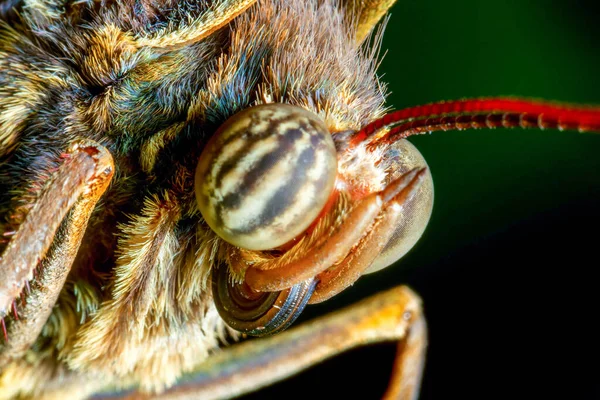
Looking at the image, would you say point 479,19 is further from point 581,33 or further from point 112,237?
point 112,237

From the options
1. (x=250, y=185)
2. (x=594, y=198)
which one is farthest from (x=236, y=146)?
(x=594, y=198)

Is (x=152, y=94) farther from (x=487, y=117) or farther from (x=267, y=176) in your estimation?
(x=487, y=117)

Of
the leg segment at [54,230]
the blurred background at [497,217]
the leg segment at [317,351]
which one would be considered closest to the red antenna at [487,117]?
the leg segment at [54,230]

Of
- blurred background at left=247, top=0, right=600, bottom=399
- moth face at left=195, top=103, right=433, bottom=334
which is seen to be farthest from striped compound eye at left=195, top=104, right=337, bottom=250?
blurred background at left=247, top=0, right=600, bottom=399

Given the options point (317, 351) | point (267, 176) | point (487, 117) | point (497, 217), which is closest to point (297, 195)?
point (267, 176)

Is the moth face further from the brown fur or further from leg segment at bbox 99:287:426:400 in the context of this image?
leg segment at bbox 99:287:426:400

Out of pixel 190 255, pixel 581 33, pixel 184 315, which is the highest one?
pixel 190 255
